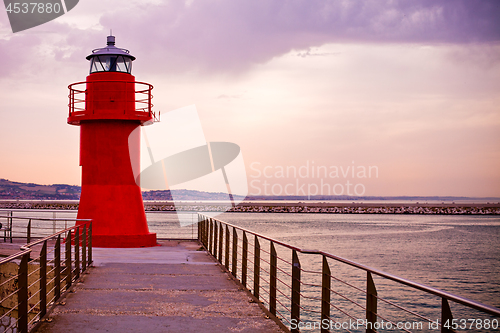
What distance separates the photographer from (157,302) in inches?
234

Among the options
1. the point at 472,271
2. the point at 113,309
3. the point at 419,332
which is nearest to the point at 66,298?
the point at 113,309

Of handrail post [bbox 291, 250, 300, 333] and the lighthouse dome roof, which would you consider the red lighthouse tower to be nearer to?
the lighthouse dome roof

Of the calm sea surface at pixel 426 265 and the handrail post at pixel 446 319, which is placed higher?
the handrail post at pixel 446 319

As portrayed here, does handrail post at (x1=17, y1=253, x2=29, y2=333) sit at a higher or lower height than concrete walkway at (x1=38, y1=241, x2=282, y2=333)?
higher

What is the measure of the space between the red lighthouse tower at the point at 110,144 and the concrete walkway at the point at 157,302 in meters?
2.80

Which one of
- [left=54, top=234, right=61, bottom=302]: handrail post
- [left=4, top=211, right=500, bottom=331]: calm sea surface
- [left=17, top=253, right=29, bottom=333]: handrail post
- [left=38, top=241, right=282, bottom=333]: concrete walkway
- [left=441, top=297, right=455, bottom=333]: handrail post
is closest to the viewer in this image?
[left=441, top=297, right=455, bottom=333]: handrail post

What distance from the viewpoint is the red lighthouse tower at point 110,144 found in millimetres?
11758

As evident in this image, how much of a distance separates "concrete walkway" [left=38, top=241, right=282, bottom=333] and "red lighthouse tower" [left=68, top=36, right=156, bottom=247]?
280 cm

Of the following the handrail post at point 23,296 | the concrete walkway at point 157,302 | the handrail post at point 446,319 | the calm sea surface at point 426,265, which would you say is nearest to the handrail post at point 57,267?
the concrete walkway at point 157,302

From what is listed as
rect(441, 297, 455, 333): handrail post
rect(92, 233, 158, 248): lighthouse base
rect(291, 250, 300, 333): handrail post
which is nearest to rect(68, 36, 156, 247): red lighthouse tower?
rect(92, 233, 158, 248): lighthouse base

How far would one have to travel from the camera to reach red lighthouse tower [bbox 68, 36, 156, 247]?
11.8 meters

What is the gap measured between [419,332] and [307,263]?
1197cm

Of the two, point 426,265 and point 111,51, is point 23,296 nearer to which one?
point 111,51

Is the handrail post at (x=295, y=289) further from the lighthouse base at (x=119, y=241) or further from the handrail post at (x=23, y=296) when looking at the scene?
the lighthouse base at (x=119, y=241)
